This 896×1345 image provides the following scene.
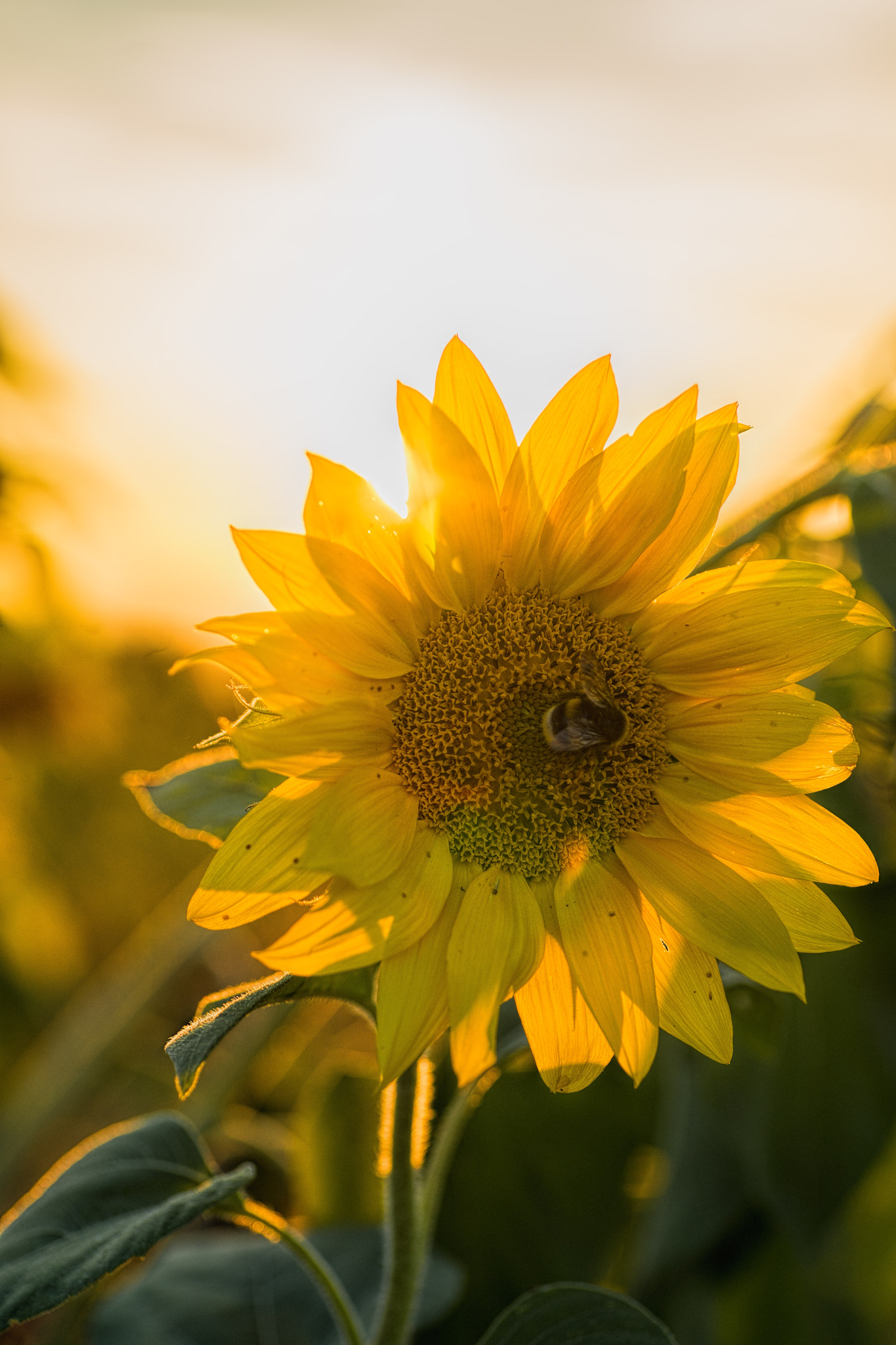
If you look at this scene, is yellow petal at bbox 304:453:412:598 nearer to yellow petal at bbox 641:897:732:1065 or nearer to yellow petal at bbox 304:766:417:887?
yellow petal at bbox 304:766:417:887

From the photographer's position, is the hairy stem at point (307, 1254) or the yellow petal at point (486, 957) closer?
the yellow petal at point (486, 957)

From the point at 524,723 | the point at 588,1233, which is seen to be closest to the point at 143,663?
the point at 588,1233

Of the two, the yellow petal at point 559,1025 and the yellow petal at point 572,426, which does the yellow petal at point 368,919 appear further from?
the yellow petal at point 572,426

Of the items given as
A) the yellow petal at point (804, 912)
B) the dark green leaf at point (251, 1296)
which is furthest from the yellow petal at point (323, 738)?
the dark green leaf at point (251, 1296)

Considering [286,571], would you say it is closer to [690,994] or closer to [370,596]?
[370,596]

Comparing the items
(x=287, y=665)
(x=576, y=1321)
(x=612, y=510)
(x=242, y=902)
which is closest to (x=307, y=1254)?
(x=576, y=1321)

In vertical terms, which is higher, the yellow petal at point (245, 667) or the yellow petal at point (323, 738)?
the yellow petal at point (245, 667)

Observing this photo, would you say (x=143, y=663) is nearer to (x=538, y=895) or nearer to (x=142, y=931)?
(x=142, y=931)
